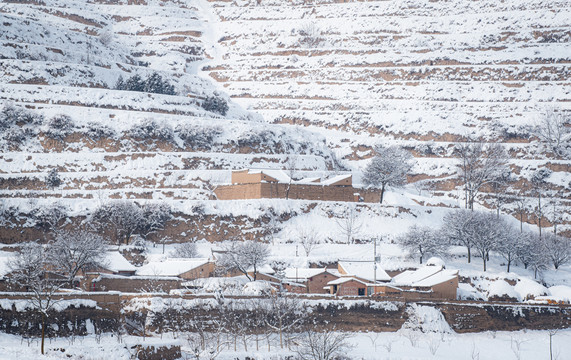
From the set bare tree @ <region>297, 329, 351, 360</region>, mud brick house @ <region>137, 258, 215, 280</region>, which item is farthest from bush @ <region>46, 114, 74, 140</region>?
bare tree @ <region>297, 329, 351, 360</region>

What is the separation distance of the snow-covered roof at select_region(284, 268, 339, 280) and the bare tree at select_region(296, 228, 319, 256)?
6748mm

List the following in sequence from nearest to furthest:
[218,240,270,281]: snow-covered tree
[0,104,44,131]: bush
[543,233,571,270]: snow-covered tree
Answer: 1. [218,240,270,281]: snow-covered tree
2. [543,233,571,270]: snow-covered tree
3. [0,104,44,131]: bush

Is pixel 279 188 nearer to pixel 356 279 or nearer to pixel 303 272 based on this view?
pixel 303 272

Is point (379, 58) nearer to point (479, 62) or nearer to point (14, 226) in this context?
point (479, 62)

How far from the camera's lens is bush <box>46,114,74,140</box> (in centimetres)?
9919

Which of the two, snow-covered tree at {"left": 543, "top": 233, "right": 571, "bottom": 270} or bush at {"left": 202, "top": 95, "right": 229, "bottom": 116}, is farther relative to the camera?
bush at {"left": 202, "top": 95, "right": 229, "bottom": 116}

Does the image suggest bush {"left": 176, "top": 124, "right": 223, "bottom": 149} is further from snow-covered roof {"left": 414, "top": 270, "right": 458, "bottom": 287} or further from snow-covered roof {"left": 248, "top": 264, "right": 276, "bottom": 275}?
snow-covered roof {"left": 414, "top": 270, "right": 458, "bottom": 287}

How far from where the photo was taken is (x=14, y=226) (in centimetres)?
8156

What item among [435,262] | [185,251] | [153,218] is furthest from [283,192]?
[435,262]

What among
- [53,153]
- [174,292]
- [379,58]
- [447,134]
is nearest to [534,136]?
[447,134]

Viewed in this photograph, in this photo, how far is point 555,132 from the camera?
115 metres

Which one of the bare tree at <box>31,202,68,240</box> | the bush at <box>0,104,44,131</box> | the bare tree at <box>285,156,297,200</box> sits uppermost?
the bush at <box>0,104,44,131</box>

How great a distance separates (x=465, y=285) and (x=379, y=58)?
7681 cm

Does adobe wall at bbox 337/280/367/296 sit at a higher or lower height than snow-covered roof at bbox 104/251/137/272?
lower
